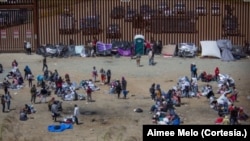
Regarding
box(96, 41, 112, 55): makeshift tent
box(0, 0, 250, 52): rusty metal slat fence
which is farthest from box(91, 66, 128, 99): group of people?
box(0, 0, 250, 52): rusty metal slat fence

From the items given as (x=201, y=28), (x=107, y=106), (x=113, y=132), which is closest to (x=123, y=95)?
(x=107, y=106)

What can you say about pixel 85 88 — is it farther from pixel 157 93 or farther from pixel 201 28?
pixel 201 28

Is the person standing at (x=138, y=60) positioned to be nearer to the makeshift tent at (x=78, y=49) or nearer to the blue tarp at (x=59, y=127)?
the makeshift tent at (x=78, y=49)

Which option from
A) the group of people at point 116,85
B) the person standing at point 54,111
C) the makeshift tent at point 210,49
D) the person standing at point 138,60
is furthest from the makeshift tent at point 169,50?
the person standing at point 54,111

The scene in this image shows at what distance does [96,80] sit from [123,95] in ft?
11.6

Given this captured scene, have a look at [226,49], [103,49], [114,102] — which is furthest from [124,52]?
[114,102]

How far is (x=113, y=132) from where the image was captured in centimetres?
2350

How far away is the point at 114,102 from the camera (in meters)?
27.9

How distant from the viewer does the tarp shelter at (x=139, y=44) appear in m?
39.8

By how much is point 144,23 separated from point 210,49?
568 cm

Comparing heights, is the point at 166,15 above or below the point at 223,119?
above

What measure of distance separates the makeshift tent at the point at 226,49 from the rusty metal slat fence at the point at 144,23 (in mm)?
2295

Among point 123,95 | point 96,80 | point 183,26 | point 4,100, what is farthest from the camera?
point 183,26

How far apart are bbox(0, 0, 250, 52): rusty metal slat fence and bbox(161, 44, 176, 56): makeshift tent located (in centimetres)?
144
